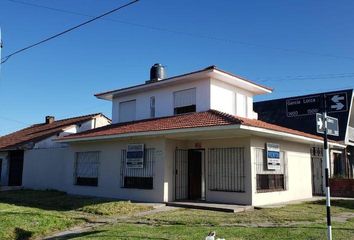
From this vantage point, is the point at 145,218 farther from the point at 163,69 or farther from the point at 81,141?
the point at 163,69

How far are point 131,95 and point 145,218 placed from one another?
10.3 meters

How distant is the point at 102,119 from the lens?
1202 inches

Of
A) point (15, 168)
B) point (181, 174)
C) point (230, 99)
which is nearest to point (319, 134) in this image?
point (230, 99)

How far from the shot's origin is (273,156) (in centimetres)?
1762

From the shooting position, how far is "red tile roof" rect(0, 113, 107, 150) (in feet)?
88.4

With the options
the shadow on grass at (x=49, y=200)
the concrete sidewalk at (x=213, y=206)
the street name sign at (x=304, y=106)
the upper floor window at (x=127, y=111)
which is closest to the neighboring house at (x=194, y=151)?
the upper floor window at (x=127, y=111)

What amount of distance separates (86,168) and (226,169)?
7.79 metres

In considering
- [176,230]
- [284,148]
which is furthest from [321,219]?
[284,148]

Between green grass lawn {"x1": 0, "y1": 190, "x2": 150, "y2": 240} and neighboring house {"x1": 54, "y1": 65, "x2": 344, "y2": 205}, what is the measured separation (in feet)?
6.45

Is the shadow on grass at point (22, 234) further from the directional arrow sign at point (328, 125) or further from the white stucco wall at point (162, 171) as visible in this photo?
the directional arrow sign at point (328, 125)

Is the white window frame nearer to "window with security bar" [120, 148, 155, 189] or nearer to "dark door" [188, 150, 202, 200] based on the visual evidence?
"window with security bar" [120, 148, 155, 189]

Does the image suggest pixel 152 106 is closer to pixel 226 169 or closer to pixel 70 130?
pixel 226 169

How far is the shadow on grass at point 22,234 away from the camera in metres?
11.6

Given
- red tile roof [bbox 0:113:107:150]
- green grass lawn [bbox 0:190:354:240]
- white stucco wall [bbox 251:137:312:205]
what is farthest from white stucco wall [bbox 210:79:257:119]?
red tile roof [bbox 0:113:107:150]
